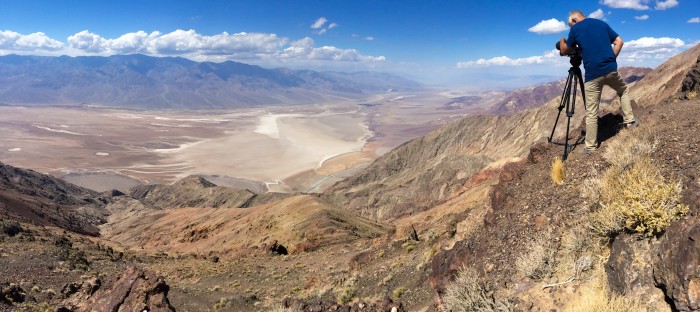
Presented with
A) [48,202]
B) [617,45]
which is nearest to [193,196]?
[48,202]

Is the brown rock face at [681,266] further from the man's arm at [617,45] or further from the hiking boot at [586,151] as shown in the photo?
the man's arm at [617,45]

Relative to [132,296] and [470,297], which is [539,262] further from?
[132,296]

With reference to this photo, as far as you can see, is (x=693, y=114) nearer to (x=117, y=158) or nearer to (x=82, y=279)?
(x=82, y=279)

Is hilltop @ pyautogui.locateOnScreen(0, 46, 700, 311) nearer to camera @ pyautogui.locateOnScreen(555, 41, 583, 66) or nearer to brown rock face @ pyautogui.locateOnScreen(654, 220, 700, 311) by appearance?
brown rock face @ pyautogui.locateOnScreen(654, 220, 700, 311)

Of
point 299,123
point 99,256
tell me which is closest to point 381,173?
point 99,256

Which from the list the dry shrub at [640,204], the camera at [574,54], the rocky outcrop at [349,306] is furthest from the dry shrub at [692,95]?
the rocky outcrop at [349,306]
